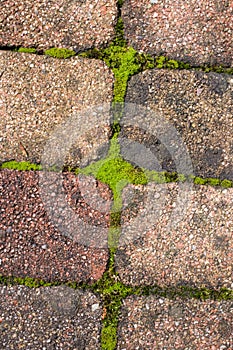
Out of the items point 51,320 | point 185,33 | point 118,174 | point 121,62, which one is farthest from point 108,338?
point 185,33

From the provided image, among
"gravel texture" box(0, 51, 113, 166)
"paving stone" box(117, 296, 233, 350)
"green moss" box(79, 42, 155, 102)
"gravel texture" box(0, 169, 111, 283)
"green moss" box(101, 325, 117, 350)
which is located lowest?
"green moss" box(101, 325, 117, 350)

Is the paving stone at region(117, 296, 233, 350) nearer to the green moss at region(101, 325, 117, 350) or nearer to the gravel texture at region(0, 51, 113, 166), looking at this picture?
the green moss at region(101, 325, 117, 350)

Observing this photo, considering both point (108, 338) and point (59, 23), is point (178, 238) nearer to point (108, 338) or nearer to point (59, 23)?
point (108, 338)

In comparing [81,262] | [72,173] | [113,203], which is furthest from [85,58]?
[81,262]

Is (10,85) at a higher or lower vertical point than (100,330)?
higher

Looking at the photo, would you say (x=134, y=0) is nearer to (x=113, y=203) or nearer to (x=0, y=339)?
(x=113, y=203)

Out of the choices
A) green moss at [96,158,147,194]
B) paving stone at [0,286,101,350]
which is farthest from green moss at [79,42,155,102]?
paving stone at [0,286,101,350]
